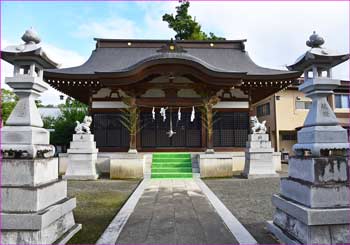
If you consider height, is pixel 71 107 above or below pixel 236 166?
above

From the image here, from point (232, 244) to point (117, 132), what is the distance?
10.7 meters

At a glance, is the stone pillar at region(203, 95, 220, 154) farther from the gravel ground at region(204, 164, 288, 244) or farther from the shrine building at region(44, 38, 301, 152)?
the gravel ground at region(204, 164, 288, 244)

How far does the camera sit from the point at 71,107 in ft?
91.6

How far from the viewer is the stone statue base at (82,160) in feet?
36.5

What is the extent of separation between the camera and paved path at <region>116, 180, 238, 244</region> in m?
4.02

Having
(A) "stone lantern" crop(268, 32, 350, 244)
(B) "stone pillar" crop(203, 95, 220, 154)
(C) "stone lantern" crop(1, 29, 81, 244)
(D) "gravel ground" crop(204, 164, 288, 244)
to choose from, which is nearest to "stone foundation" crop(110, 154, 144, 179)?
(D) "gravel ground" crop(204, 164, 288, 244)

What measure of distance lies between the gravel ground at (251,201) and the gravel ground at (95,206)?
100 inches

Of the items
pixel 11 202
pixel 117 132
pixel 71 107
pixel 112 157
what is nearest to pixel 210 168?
pixel 112 157

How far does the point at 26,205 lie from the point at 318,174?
12.1ft

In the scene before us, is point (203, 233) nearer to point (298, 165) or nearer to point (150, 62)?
point (298, 165)

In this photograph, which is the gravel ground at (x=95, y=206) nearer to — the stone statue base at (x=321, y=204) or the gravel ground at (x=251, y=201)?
the gravel ground at (x=251, y=201)

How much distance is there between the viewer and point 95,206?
6219 millimetres

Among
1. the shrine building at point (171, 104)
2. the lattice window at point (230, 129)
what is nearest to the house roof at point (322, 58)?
the shrine building at point (171, 104)

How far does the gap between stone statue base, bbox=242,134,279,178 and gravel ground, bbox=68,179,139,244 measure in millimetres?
4934
